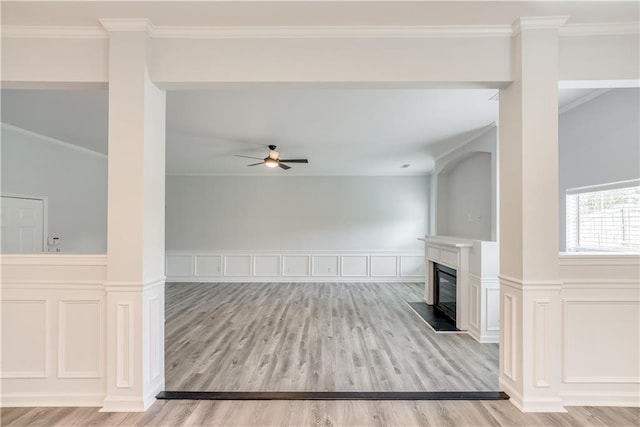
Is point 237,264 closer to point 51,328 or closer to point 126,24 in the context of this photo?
point 51,328

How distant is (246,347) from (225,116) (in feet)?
9.02

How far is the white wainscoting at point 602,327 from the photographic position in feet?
7.70

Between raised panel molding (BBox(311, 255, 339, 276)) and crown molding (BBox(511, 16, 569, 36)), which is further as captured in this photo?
raised panel molding (BBox(311, 255, 339, 276))

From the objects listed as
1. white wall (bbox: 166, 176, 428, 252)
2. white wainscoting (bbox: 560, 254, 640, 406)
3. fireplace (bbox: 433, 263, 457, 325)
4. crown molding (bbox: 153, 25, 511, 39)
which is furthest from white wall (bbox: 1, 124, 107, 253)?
white wainscoting (bbox: 560, 254, 640, 406)

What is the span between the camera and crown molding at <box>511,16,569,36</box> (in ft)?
7.30

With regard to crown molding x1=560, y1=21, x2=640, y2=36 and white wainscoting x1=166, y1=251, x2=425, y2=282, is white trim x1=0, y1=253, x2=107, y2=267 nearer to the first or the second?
crown molding x1=560, y1=21, x2=640, y2=36

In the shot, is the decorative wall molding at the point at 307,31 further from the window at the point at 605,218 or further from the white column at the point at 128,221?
A: the window at the point at 605,218

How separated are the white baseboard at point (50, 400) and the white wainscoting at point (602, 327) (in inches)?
133

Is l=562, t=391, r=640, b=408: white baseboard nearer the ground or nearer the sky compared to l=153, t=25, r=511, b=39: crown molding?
nearer the ground

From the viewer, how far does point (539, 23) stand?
2.25 m

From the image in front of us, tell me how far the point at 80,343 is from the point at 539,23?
3.95 metres

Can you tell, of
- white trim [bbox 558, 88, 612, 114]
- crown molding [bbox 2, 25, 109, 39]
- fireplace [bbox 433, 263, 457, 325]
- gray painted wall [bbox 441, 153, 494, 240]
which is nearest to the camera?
crown molding [bbox 2, 25, 109, 39]

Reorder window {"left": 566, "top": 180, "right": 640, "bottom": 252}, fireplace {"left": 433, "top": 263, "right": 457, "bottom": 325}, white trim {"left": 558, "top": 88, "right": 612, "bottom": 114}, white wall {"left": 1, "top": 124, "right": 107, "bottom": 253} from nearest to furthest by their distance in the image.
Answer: window {"left": 566, "top": 180, "right": 640, "bottom": 252} < white trim {"left": 558, "top": 88, "right": 612, "bottom": 114} < white wall {"left": 1, "top": 124, "right": 107, "bottom": 253} < fireplace {"left": 433, "top": 263, "right": 457, "bottom": 325}

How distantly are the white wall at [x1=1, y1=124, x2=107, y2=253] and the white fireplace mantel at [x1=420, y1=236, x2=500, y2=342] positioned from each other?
6.16m
